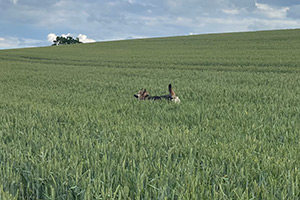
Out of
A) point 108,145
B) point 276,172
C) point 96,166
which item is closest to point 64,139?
point 108,145

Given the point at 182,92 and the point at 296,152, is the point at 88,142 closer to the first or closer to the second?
the point at 296,152

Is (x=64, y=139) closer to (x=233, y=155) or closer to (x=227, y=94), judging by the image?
(x=233, y=155)

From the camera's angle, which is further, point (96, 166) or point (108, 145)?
point (108, 145)

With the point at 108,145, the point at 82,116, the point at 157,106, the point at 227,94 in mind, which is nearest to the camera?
the point at 108,145

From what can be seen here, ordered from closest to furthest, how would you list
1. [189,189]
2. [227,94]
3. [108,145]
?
[189,189] < [108,145] < [227,94]

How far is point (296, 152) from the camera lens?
311 centimetres

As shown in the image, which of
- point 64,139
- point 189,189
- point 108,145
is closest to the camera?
point 189,189

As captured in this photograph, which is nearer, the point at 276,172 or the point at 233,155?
the point at 276,172

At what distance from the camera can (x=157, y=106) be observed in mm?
6391

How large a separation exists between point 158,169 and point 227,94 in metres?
6.18

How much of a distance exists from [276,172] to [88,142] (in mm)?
2066

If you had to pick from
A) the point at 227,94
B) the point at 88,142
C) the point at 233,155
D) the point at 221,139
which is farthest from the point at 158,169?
the point at 227,94

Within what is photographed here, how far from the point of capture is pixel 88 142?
3480 millimetres

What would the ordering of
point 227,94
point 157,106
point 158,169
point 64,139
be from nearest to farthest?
point 158,169 < point 64,139 < point 157,106 < point 227,94
